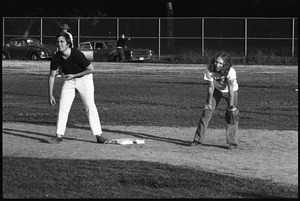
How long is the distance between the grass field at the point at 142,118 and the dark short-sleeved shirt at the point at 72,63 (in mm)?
2047

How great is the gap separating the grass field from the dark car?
40.0 feet

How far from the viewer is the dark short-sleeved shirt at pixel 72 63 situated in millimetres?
13188

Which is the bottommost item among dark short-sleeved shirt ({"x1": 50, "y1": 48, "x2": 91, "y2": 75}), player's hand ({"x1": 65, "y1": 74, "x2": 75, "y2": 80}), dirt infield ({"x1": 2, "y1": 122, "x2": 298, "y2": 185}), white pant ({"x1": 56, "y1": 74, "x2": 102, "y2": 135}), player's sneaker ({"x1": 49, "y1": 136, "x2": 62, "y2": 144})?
dirt infield ({"x1": 2, "y1": 122, "x2": 298, "y2": 185})

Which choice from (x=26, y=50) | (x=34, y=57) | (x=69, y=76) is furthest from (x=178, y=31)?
(x=69, y=76)

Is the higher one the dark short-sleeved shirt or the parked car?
the dark short-sleeved shirt

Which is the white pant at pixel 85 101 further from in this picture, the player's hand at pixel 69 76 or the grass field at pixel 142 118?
the grass field at pixel 142 118

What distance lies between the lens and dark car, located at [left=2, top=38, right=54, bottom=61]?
49.2 m

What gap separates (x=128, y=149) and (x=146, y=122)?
367cm

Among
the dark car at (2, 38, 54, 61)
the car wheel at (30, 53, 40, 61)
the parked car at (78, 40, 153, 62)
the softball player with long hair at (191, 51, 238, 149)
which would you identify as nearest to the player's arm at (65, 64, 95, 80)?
the softball player with long hair at (191, 51, 238, 149)

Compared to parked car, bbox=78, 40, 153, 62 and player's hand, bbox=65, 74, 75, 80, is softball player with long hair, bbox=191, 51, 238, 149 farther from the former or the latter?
parked car, bbox=78, 40, 153, 62

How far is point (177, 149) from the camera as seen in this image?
41.8 ft

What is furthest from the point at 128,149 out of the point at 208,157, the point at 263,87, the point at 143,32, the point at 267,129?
the point at 143,32

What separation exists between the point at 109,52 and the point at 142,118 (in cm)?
3197

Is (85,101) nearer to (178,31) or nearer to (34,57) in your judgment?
(34,57)
